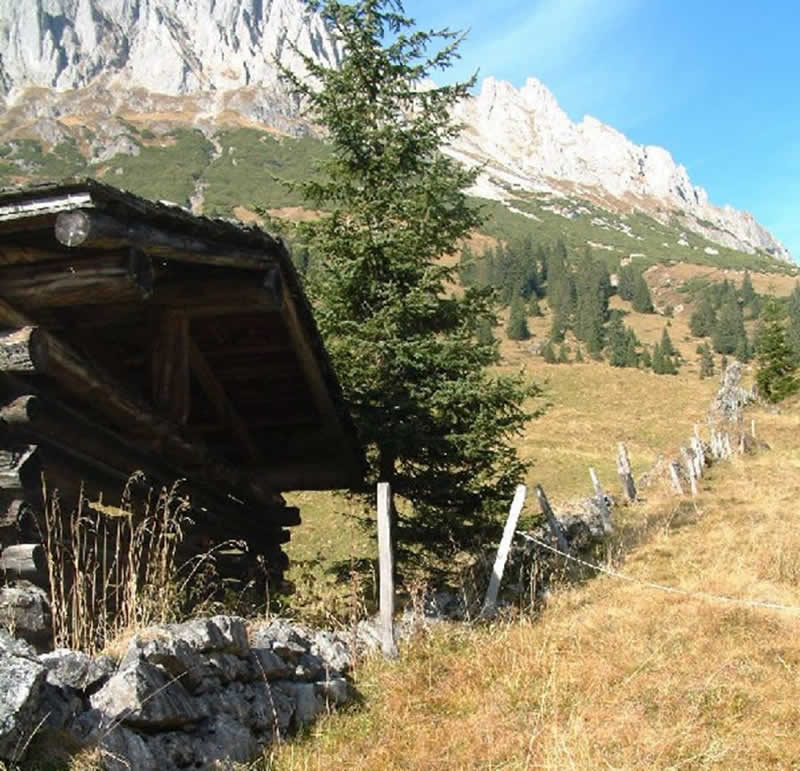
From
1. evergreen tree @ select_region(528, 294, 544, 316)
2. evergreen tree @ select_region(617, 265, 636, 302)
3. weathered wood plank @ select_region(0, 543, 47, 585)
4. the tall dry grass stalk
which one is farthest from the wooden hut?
evergreen tree @ select_region(617, 265, 636, 302)

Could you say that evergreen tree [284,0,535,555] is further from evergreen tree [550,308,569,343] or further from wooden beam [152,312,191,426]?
evergreen tree [550,308,569,343]

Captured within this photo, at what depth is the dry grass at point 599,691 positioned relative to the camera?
498cm

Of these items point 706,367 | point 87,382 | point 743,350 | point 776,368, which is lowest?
point 87,382

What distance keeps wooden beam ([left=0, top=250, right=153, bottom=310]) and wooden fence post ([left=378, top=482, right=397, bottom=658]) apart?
293 cm

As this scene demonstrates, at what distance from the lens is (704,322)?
140 metres

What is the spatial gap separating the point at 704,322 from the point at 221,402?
140 metres

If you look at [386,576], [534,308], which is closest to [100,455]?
[386,576]

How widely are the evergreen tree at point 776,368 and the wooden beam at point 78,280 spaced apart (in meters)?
50.5

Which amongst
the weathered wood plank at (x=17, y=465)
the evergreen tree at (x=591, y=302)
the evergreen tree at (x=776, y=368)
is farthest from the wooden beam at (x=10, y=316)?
the evergreen tree at (x=591, y=302)

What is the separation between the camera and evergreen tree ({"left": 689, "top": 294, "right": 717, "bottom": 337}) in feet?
454

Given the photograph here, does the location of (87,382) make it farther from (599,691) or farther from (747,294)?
(747,294)

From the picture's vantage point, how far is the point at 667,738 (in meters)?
5.09

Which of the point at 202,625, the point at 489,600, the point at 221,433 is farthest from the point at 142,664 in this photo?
the point at 221,433

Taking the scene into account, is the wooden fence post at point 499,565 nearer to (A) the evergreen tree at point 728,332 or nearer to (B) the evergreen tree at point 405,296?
(B) the evergreen tree at point 405,296
